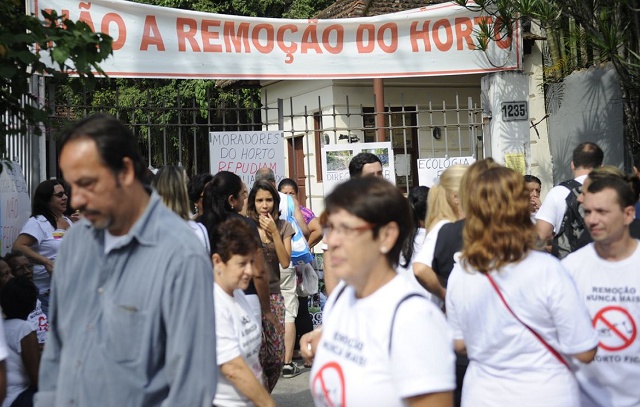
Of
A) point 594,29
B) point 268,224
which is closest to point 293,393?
point 268,224

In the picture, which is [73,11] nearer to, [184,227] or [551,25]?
[551,25]

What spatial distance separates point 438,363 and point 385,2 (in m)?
15.6

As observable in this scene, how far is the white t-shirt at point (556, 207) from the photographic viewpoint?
6.16m

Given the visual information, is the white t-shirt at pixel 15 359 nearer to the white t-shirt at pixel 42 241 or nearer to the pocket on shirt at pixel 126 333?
the white t-shirt at pixel 42 241

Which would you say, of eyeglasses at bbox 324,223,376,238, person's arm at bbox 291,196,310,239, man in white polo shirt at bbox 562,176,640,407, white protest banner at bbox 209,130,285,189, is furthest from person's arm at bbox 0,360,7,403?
white protest banner at bbox 209,130,285,189

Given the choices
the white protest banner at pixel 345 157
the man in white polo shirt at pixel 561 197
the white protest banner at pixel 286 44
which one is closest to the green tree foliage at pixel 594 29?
the white protest banner at pixel 286 44

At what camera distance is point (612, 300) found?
153 inches

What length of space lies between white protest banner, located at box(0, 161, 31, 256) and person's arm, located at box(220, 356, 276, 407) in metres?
4.13

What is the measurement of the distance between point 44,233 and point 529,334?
496cm

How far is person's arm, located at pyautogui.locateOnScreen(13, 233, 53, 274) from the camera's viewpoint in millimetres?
6922

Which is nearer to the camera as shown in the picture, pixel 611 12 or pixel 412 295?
pixel 412 295

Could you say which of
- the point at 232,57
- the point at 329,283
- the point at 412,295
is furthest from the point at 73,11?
the point at 412,295

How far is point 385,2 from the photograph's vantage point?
17250mm

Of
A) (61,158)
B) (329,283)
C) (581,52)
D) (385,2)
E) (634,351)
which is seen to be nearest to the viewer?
(61,158)
